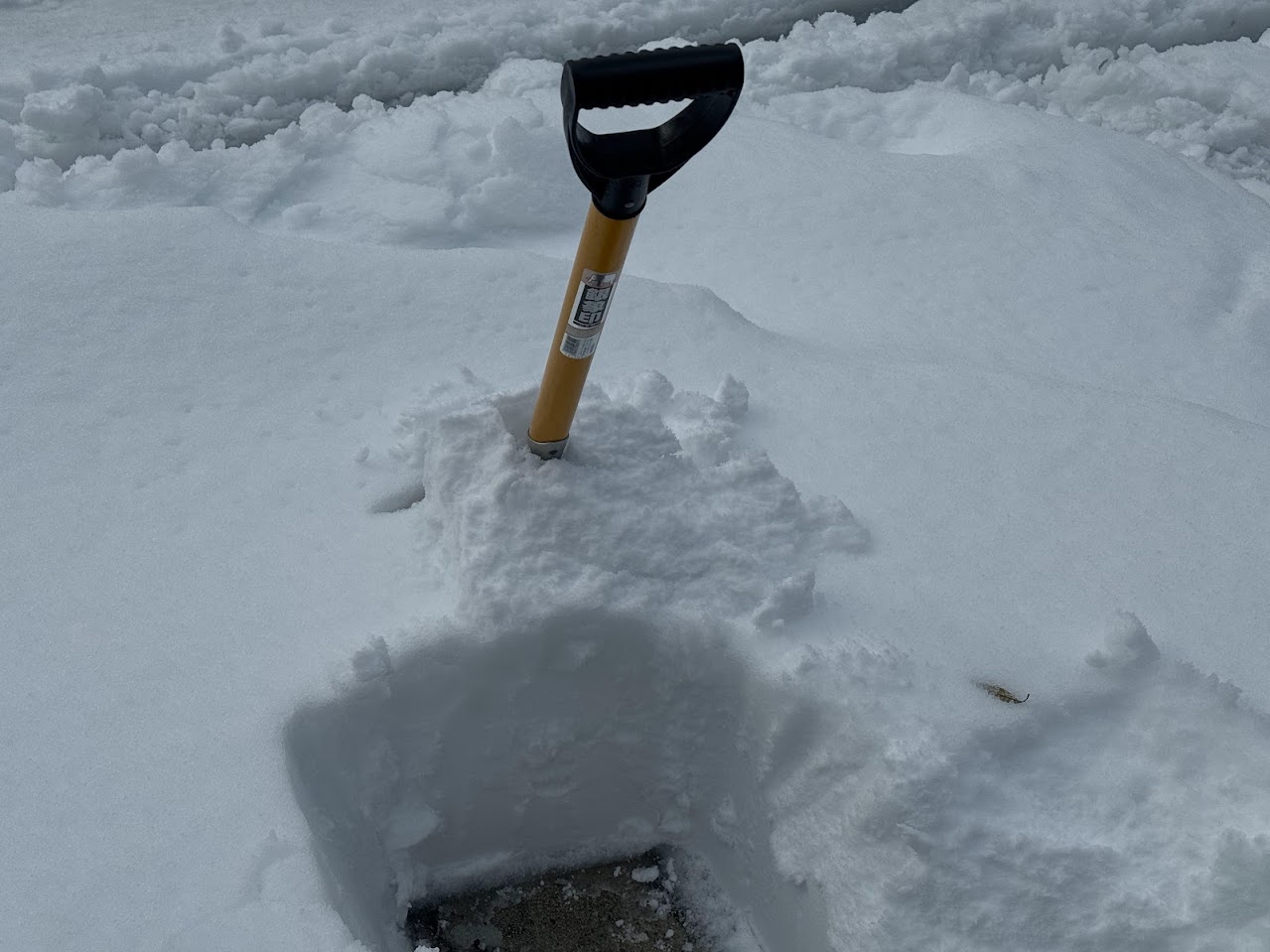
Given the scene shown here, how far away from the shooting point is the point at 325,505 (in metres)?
2.23

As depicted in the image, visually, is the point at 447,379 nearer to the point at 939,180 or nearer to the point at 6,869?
the point at 6,869

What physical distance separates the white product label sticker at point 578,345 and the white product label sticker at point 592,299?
0.06 feet

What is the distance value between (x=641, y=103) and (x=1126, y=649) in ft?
4.25

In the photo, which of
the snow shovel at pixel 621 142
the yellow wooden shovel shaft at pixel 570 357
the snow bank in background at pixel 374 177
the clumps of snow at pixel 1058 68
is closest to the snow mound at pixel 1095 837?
the yellow wooden shovel shaft at pixel 570 357

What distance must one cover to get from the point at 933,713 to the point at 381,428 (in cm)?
→ 124

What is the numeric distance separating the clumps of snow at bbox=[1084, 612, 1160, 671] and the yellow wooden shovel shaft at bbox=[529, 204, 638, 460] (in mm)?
1041

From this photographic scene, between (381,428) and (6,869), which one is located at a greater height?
(381,428)

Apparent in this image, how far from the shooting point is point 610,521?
205 cm

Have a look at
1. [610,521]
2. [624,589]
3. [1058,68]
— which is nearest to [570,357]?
[610,521]

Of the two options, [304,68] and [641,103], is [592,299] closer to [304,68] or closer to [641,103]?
[641,103]

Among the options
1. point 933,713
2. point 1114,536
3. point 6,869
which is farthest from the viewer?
point 1114,536

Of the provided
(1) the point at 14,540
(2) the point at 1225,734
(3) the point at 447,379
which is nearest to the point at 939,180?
(3) the point at 447,379

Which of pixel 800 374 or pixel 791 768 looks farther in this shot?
pixel 800 374

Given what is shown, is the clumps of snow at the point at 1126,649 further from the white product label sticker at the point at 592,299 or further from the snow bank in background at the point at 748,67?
the snow bank in background at the point at 748,67
